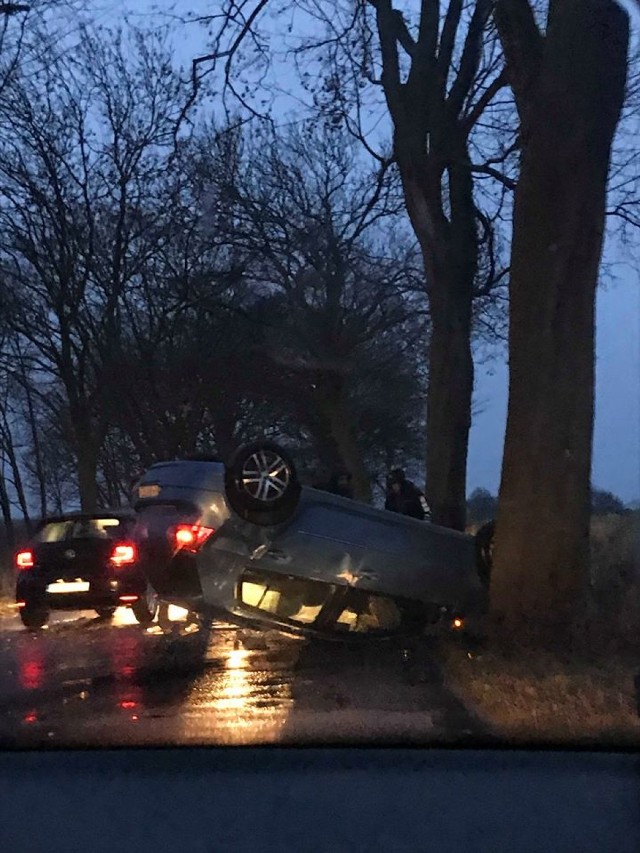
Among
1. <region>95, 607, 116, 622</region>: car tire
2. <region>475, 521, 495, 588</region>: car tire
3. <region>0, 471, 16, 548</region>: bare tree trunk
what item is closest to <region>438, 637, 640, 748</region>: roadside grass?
<region>475, 521, 495, 588</region>: car tire

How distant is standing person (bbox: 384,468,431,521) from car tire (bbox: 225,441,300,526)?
1730mm

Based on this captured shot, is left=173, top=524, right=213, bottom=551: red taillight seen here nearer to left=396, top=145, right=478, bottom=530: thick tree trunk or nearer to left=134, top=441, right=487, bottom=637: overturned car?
left=134, top=441, right=487, bottom=637: overturned car

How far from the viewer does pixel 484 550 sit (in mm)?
9430

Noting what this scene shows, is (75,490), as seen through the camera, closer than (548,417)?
No

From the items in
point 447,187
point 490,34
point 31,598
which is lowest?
point 31,598

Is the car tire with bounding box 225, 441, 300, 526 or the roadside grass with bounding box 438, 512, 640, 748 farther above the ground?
the car tire with bounding box 225, 441, 300, 526

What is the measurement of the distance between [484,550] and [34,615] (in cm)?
681

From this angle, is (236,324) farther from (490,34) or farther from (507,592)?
(507,592)

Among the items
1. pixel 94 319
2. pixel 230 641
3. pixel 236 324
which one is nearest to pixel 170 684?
pixel 230 641

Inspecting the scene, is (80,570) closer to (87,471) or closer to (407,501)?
(407,501)

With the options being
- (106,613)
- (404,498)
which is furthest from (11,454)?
(404,498)

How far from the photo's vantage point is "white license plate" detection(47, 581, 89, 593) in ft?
45.3

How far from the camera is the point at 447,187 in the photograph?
14.5 metres

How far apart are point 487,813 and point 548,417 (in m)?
4.45
